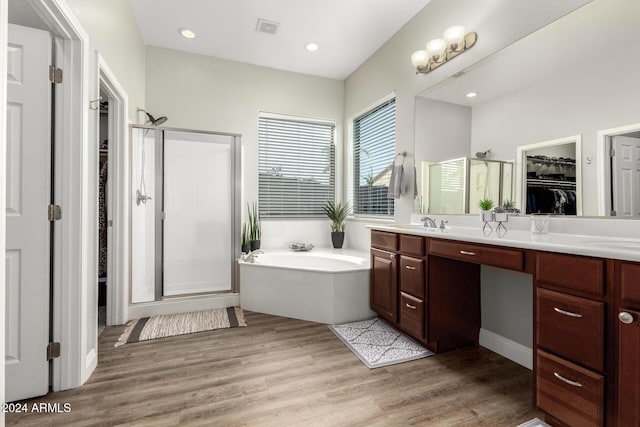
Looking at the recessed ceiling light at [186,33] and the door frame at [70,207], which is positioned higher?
the recessed ceiling light at [186,33]

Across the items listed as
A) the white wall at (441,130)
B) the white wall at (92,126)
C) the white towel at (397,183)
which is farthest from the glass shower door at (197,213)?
the white wall at (441,130)

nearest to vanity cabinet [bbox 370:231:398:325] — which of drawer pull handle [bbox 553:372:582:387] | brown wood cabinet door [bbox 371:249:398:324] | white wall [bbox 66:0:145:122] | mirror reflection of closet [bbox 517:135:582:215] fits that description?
brown wood cabinet door [bbox 371:249:398:324]

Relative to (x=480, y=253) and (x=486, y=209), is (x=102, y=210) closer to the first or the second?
(x=480, y=253)

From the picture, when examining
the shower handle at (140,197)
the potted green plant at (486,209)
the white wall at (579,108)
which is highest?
the white wall at (579,108)

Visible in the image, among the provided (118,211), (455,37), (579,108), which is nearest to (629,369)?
(579,108)

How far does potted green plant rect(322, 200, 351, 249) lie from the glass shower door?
1.38m

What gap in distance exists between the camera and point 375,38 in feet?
10.6

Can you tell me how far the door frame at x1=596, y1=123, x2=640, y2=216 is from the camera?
1592 millimetres

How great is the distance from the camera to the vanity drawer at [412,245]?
2.16 meters

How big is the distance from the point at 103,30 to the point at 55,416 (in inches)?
92.1

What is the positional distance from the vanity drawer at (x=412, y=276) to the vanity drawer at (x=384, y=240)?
143 mm

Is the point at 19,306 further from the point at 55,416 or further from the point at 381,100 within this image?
the point at 381,100

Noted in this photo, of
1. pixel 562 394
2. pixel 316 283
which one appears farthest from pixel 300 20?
pixel 562 394

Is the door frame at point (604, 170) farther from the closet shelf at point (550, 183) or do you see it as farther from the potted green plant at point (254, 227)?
the potted green plant at point (254, 227)
